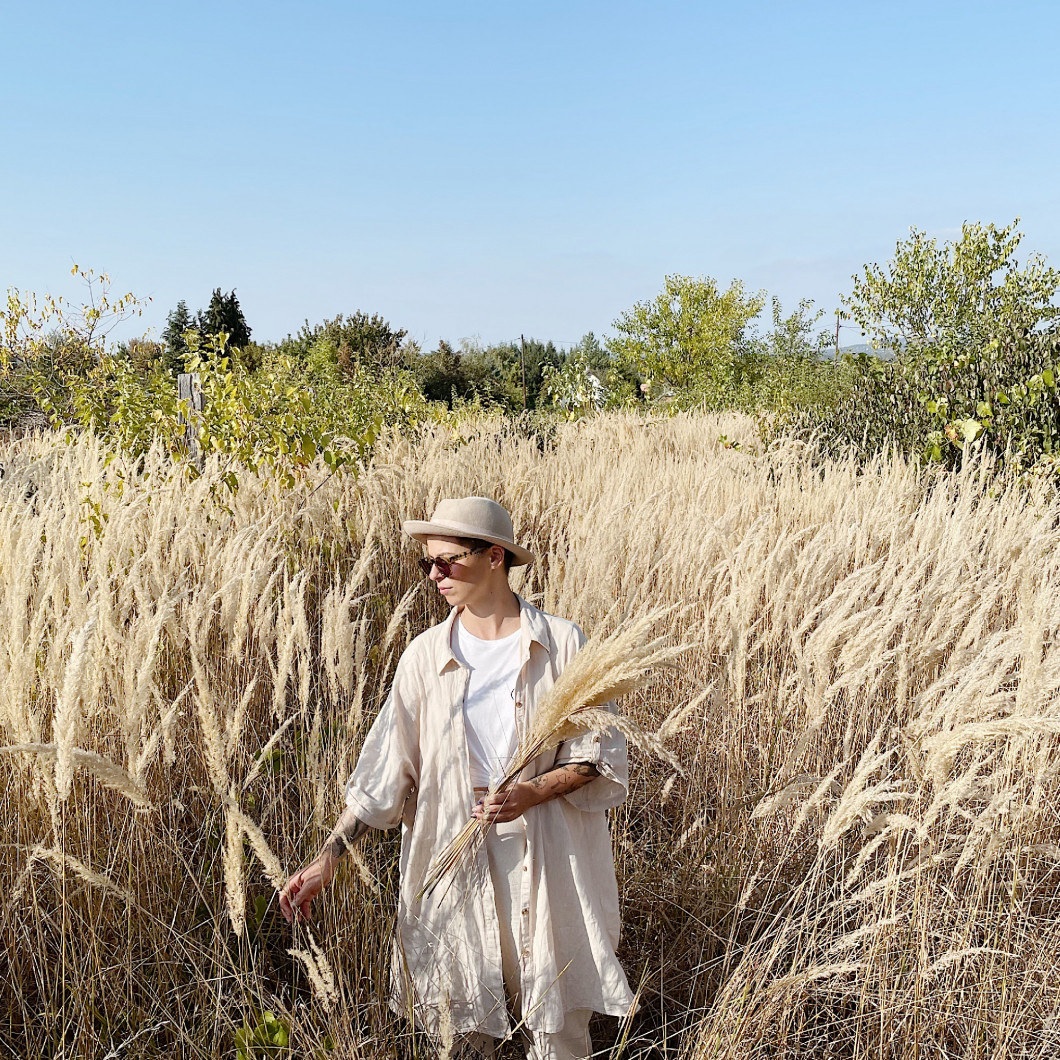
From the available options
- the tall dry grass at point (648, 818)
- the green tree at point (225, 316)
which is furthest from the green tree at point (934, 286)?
the green tree at point (225, 316)

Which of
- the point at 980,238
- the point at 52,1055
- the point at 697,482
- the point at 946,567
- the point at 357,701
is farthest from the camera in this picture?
the point at 980,238

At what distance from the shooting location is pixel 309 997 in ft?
6.07

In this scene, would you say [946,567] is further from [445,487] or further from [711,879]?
[445,487]

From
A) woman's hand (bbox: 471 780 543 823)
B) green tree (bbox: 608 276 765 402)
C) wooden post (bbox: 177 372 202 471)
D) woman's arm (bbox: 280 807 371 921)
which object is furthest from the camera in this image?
green tree (bbox: 608 276 765 402)

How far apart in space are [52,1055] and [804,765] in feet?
5.99

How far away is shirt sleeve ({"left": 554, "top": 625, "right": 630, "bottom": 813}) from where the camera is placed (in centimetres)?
165

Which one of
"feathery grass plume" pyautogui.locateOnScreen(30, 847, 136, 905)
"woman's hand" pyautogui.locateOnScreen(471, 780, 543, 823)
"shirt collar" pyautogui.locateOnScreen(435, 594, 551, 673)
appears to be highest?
"shirt collar" pyautogui.locateOnScreen(435, 594, 551, 673)

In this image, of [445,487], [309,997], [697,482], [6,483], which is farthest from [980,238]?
[309,997]

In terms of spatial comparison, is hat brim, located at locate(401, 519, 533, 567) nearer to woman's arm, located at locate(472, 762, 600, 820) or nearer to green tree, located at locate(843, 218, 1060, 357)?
woman's arm, located at locate(472, 762, 600, 820)

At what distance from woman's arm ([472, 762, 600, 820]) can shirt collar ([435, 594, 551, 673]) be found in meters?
0.24

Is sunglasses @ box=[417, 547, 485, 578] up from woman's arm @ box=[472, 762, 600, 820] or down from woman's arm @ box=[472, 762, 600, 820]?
up

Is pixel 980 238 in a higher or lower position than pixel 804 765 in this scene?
higher

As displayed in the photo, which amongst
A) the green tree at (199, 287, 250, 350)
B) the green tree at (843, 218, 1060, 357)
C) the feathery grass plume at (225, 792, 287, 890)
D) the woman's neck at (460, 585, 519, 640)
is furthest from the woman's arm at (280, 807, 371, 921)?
the green tree at (199, 287, 250, 350)

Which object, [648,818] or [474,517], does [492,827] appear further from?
[648,818]
